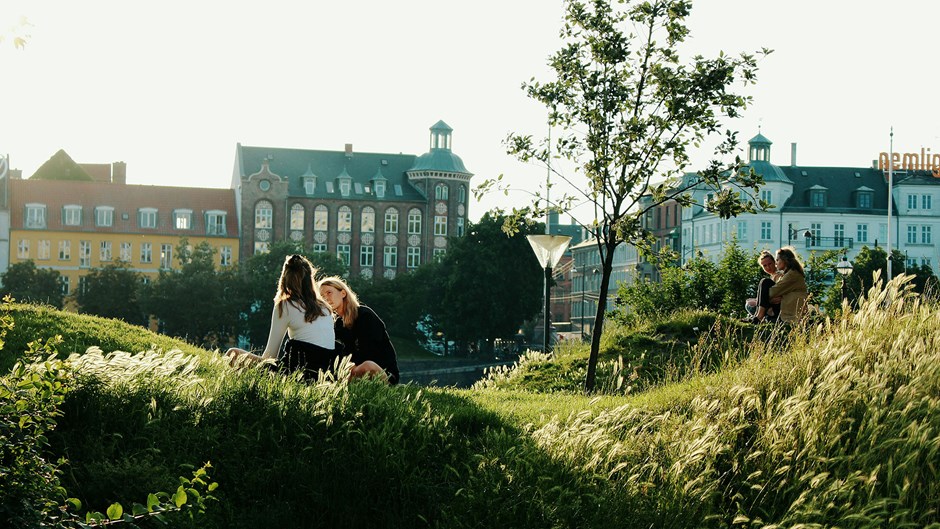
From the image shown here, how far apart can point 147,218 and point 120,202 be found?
8.40 feet

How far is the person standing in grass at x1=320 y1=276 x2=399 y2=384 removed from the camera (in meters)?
12.4

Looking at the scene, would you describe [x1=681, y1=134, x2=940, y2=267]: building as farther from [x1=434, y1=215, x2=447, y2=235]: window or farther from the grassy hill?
the grassy hill

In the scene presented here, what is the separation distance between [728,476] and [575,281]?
445 ft

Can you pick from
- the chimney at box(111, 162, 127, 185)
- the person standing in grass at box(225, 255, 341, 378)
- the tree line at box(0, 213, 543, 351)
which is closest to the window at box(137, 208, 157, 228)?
the chimney at box(111, 162, 127, 185)

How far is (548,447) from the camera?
890cm

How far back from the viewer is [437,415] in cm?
988

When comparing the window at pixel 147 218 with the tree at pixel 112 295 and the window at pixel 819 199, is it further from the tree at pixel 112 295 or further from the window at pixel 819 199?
the window at pixel 819 199

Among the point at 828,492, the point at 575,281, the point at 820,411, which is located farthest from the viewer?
the point at 575,281

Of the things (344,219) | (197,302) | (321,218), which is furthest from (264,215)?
(197,302)

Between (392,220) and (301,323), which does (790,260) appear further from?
(392,220)

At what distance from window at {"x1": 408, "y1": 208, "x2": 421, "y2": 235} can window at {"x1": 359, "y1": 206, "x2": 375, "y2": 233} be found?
125 inches

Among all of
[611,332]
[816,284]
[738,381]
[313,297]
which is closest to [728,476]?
[738,381]

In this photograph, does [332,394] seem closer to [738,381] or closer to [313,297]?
[313,297]

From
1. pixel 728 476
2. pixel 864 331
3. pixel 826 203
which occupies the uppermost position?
pixel 826 203
